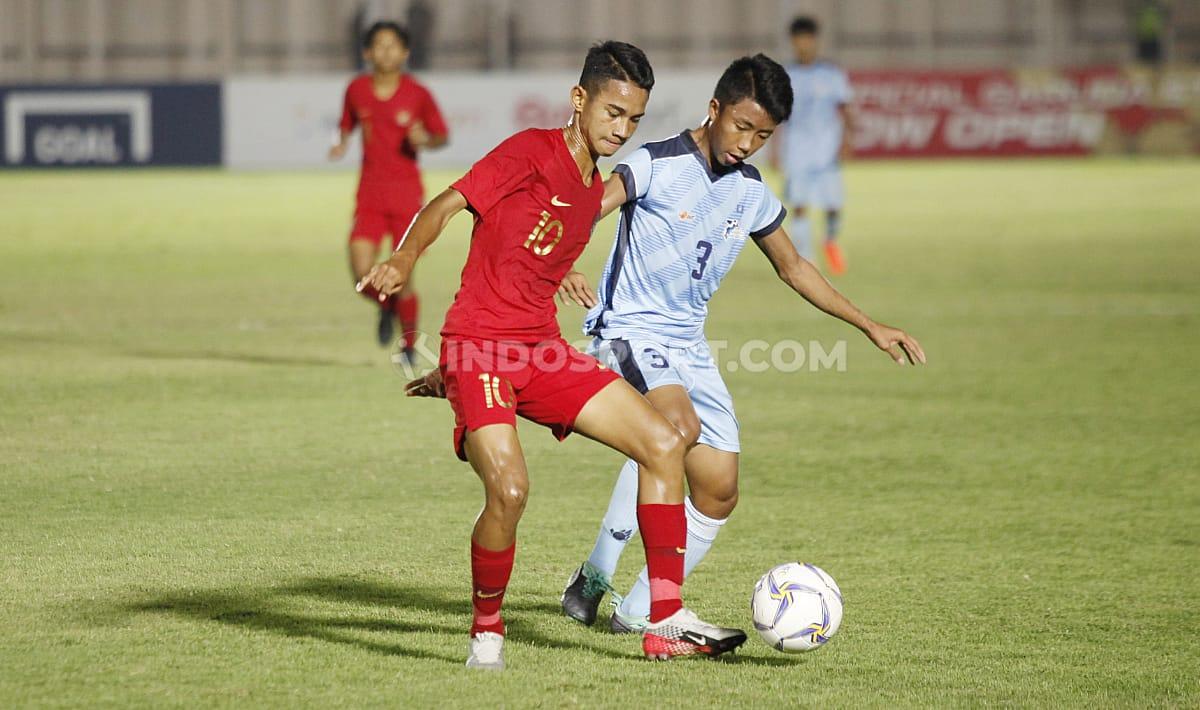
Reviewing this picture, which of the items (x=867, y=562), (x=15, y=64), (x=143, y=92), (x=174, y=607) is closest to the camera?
(x=174, y=607)

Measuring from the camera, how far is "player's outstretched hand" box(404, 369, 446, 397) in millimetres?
4633

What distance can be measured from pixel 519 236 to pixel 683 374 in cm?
86

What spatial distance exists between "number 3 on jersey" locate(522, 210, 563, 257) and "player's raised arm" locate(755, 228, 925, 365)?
92 cm

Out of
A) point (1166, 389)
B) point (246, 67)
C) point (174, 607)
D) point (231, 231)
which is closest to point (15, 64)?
point (246, 67)

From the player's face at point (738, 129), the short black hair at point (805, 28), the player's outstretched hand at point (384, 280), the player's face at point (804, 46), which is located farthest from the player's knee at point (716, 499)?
the player's face at point (804, 46)

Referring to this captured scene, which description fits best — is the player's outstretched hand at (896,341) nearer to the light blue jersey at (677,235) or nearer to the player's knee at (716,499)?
the light blue jersey at (677,235)

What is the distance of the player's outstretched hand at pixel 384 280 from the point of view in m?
4.09

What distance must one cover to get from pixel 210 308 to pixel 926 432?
6885mm

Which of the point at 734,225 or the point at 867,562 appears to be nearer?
the point at 734,225

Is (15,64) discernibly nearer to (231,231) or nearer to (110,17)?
(110,17)

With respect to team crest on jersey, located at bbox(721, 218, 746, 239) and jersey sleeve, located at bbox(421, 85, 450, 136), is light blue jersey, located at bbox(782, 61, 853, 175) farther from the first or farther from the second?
team crest on jersey, located at bbox(721, 218, 746, 239)

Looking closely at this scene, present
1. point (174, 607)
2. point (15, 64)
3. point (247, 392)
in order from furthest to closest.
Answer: point (15, 64), point (247, 392), point (174, 607)

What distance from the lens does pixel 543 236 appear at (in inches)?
182

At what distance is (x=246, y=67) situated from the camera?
122 ft
